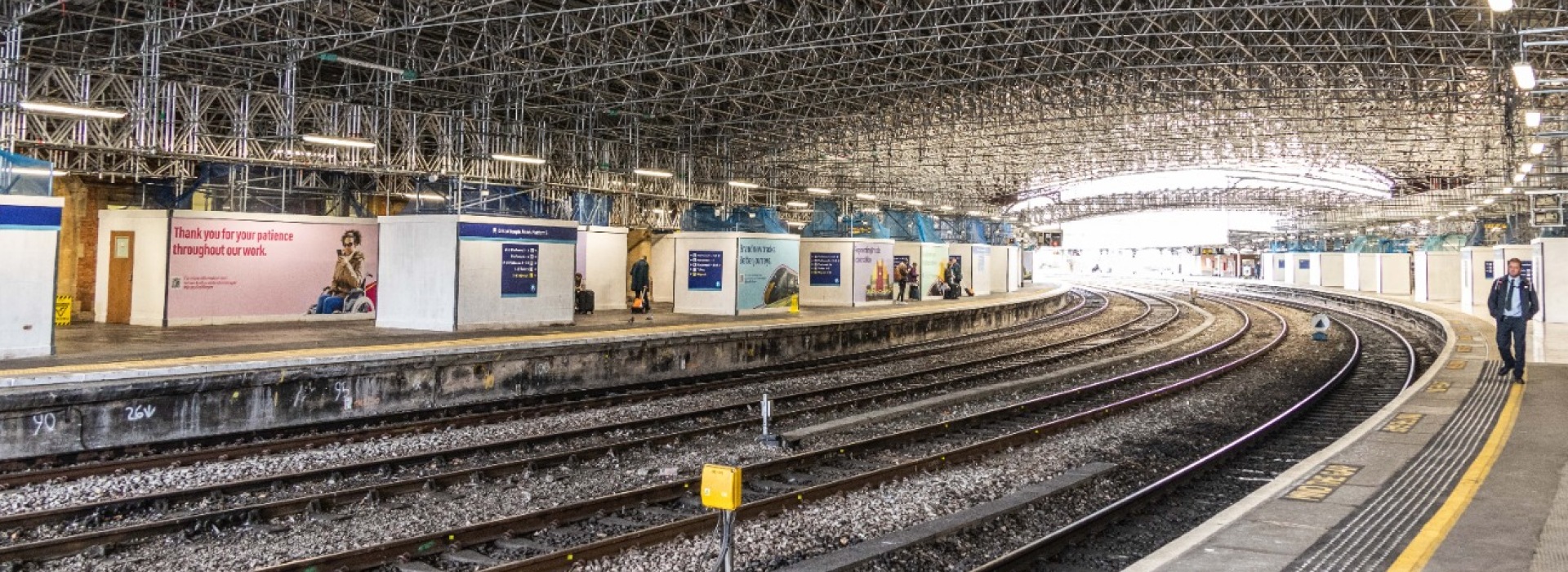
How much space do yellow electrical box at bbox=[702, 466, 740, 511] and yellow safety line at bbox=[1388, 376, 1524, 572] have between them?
3863mm

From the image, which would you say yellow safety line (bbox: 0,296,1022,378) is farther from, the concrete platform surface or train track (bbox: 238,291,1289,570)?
train track (bbox: 238,291,1289,570)

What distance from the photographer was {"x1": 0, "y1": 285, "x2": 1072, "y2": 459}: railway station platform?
1195cm

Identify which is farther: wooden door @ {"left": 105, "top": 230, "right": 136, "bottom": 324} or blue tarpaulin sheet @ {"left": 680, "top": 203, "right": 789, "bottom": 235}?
blue tarpaulin sheet @ {"left": 680, "top": 203, "right": 789, "bottom": 235}

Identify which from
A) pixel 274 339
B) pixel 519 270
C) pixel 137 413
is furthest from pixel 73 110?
pixel 519 270

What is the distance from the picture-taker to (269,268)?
72.4 feet

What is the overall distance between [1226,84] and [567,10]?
24.1 metres

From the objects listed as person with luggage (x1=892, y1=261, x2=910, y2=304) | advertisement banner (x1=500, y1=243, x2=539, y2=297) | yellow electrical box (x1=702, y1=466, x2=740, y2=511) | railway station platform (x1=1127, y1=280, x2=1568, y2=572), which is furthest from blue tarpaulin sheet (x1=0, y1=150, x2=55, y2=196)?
person with luggage (x1=892, y1=261, x2=910, y2=304)

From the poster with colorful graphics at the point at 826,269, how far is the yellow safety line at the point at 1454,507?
2425 cm

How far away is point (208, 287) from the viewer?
21.0 meters

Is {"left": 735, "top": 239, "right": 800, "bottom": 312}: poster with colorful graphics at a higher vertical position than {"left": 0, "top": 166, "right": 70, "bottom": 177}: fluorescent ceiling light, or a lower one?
lower

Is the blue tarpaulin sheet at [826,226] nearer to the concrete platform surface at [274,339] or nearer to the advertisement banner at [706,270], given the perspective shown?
the advertisement banner at [706,270]

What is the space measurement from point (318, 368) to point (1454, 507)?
13965 millimetres

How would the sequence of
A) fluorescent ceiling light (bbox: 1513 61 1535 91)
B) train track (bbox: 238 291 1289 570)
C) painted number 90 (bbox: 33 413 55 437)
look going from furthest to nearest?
fluorescent ceiling light (bbox: 1513 61 1535 91), painted number 90 (bbox: 33 413 55 437), train track (bbox: 238 291 1289 570)

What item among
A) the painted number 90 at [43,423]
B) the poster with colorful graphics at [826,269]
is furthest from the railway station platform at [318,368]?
the poster with colorful graphics at [826,269]
